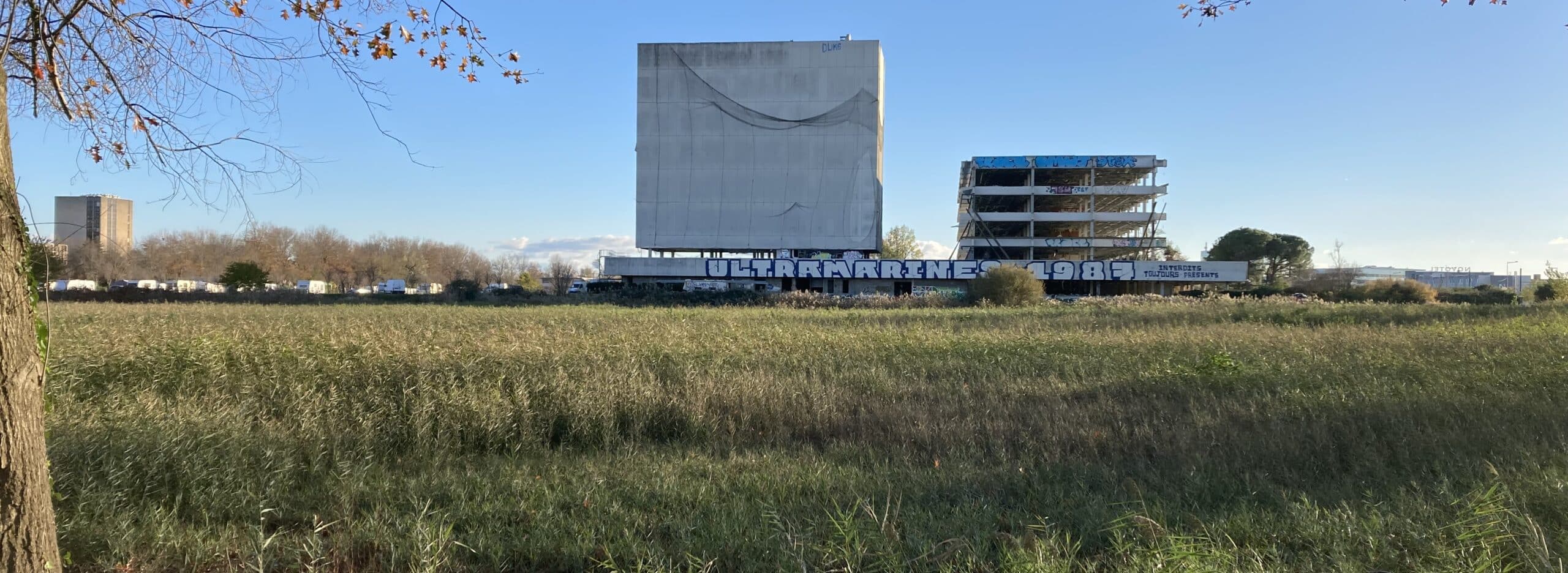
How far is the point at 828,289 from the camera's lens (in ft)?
213

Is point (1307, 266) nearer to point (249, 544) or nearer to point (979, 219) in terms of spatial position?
point (979, 219)

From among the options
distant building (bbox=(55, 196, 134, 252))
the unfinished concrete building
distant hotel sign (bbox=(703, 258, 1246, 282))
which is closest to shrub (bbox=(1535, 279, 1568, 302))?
distant hotel sign (bbox=(703, 258, 1246, 282))

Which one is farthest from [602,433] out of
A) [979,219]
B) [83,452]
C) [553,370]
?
[979,219]

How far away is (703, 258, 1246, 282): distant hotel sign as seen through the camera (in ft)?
201

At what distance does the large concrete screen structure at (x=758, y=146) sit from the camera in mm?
75625

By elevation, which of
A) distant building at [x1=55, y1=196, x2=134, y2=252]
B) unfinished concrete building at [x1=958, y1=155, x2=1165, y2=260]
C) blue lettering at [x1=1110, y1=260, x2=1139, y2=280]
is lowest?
distant building at [x1=55, y1=196, x2=134, y2=252]

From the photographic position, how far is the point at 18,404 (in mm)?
2734

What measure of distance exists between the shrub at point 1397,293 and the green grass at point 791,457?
3908cm

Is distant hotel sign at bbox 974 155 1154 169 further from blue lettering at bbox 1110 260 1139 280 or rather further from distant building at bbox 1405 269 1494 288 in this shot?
Answer: distant building at bbox 1405 269 1494 288

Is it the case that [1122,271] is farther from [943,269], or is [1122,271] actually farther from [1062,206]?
[1062,206]

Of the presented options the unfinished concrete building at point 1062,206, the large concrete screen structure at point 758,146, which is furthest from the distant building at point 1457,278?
the large concrete screen structure at point 758,146

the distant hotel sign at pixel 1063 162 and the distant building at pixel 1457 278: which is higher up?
the distant hotel sign at pixel 1063 162

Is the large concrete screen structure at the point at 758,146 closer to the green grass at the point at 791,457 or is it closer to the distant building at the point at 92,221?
the green grass at the point at 791,457

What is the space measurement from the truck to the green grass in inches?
1899
